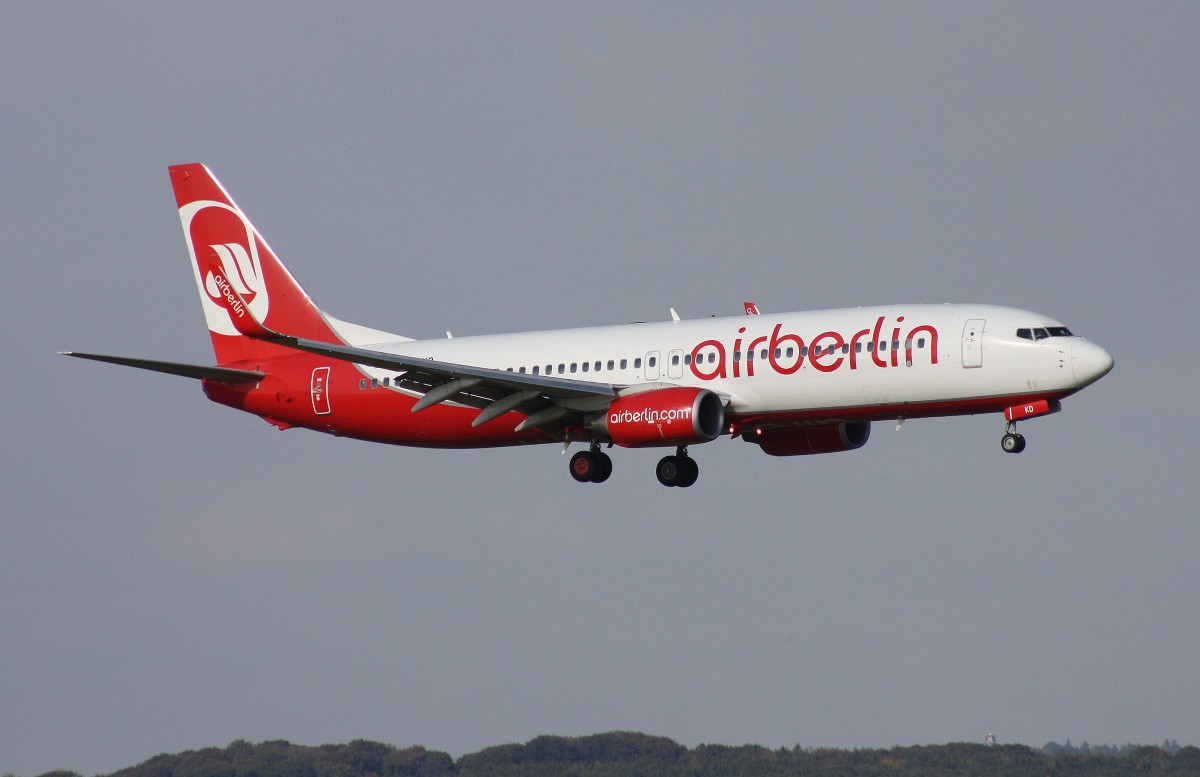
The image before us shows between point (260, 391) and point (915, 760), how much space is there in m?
53.6

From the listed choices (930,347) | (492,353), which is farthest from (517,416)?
(930,347)

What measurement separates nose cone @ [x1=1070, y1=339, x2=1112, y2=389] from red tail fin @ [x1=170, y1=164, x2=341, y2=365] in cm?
2629

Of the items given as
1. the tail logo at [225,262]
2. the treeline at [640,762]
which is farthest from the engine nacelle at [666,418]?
the treeline at [640,762]

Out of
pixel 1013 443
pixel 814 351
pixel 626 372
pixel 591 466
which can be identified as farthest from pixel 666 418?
pixel 1013 443

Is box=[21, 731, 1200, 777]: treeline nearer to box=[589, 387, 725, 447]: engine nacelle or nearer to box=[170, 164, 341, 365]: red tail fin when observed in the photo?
box=[170, 164, 341, 365]: red tail fin

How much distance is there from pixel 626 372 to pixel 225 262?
A: 18005 mm

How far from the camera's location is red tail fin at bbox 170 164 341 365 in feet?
214

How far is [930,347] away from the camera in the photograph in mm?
51094

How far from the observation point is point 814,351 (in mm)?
52344

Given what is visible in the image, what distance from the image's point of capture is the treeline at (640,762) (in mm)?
92688

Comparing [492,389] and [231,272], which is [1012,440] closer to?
[492,389]

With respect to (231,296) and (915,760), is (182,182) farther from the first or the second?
(915,760)

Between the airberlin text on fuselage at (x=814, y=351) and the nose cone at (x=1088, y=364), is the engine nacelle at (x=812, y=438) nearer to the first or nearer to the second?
the airberlin text on fuselage at (x=814, y=351)

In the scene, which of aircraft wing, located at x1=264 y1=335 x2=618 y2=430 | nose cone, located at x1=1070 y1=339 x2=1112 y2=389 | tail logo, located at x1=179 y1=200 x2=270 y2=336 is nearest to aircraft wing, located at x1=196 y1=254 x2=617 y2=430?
aircraft wing, located at x1=264 y1=335 x2=618 y2=430
